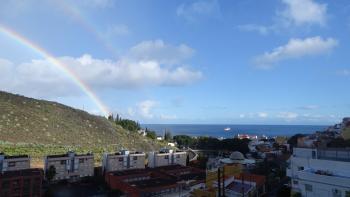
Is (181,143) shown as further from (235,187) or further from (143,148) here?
(235,187)

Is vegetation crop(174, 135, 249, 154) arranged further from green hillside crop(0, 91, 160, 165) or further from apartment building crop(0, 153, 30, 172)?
apartment building crop(0, 153, 30, 172)

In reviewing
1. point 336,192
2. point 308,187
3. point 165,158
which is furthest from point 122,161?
point 336,192

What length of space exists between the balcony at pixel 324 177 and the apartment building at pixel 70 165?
87.6ft

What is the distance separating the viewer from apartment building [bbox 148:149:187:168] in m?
50.3

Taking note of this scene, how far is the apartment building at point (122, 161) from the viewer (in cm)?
4394

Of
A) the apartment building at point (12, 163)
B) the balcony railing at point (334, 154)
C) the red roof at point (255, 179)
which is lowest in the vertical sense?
the red roof at point (255, 179)

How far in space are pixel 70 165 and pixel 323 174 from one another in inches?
1129

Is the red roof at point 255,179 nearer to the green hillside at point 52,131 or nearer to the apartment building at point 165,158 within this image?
the apartment building at point 165,158

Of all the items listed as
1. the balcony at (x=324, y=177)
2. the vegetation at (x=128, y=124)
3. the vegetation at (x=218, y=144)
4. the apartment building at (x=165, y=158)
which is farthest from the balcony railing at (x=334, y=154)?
the vegetation at (x=128, y=124)

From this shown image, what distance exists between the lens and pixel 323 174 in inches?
975

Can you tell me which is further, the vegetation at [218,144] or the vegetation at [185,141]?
the vegetation at [185,141]

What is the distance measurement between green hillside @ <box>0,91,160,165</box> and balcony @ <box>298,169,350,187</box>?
39.1 metres

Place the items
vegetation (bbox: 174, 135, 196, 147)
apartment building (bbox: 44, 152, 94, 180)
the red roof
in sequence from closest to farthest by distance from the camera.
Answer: the red roof → apartment building (bbox: 44, 152, 94, 180) → vegetation (bbox: 174, 135, 196, 147)

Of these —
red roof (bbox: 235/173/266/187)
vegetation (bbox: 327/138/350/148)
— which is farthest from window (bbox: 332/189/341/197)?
vegetation (bbox: 327/138/350/148)
